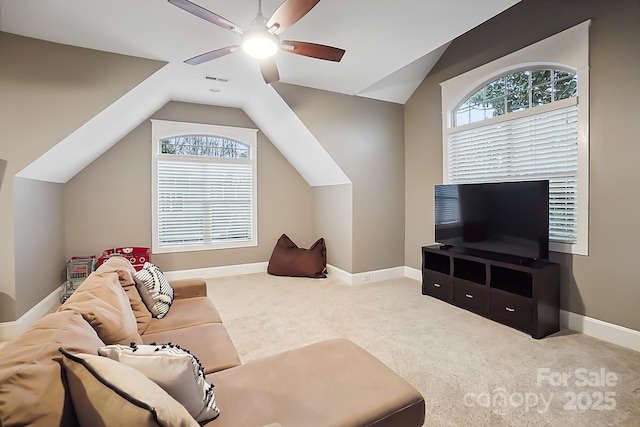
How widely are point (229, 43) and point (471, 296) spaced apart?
376 cm

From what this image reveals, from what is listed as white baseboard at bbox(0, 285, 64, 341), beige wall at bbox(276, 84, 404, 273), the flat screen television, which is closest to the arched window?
the flat screen television

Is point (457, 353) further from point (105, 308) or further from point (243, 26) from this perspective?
point (243, 26)

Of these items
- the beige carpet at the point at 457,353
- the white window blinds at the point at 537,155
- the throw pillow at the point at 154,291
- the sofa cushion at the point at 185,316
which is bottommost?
the beige carpet at the point at 457,353

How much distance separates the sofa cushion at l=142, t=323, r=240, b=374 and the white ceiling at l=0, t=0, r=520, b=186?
235 centimetres

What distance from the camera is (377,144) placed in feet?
16.2

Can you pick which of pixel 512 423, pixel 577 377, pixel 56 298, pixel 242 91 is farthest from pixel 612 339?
pixel 56 298

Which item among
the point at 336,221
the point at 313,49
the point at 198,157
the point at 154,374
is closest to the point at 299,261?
the point at 336,221

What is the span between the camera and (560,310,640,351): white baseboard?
8.81 ft

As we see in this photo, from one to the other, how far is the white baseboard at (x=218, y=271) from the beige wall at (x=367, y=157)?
69.9 inches

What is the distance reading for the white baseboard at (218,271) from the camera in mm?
4988

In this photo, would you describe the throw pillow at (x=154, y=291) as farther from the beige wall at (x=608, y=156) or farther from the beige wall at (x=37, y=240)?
the beige wall at (x=608, y=156)

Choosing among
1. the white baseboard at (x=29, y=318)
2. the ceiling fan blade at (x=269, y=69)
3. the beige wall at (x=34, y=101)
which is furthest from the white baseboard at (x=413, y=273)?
the white baseboard at (x=29, y=318)

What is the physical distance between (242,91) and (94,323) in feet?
12.5

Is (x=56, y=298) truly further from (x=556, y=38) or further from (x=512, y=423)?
(x=556, y=38)
